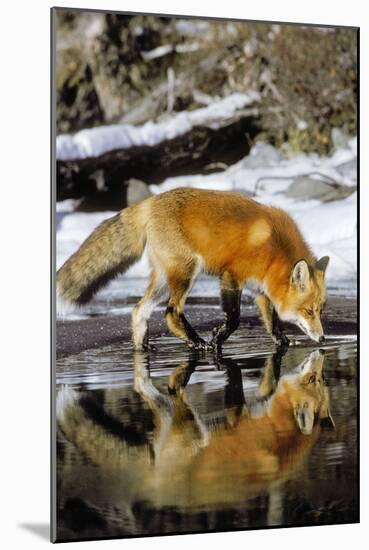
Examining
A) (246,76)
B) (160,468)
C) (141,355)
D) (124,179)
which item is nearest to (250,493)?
(160,468)

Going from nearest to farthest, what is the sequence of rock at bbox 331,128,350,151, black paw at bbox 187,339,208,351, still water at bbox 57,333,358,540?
still water at bbox 57,333,358,540 → black paw at bbox 187,339,208,351 → rock at bbox 331,128,350,151

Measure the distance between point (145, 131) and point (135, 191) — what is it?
30cm

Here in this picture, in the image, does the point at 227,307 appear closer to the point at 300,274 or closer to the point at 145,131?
the point at 300,274

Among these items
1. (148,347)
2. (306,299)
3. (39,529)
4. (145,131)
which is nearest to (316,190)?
(306,299)

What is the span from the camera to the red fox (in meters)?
5.77

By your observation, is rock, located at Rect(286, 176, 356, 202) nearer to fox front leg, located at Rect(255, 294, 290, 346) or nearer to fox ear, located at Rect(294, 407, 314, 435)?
fox front leg, located at Rect(255, 294, 290, 346)

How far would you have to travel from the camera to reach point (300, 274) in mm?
6008

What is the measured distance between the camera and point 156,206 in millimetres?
5820

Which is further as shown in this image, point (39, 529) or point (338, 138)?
point (338, 138)

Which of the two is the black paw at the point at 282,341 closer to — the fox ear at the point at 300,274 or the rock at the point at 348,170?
the fox ear at the point at 300,274

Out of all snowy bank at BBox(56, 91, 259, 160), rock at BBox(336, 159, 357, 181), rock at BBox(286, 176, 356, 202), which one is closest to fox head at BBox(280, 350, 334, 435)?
rock at BBox(286, 176, 356, 202)

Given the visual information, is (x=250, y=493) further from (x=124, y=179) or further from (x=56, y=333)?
(x=124, y=179)

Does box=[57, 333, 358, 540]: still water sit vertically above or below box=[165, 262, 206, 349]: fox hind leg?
below

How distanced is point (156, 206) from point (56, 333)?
2.64 ft
